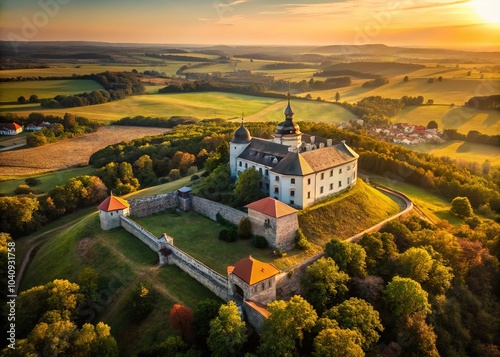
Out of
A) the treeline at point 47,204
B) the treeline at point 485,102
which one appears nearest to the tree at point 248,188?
the treeline at point 47,204

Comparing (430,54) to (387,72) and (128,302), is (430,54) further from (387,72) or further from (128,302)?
(128,302)

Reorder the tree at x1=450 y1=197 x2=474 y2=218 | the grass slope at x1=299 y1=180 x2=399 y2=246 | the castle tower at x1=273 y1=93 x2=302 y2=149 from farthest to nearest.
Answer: the tree at x1=450 y1=197 x2=474 y2=218, the castle tower at x1=273 y1=93 x2=302 y2=149, the grass slope at x1=299 y1=180 x2=399 y2=246

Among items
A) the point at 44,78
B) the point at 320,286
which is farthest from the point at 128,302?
the point at 44,78

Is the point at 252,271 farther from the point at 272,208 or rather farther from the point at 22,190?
the point at 22,190

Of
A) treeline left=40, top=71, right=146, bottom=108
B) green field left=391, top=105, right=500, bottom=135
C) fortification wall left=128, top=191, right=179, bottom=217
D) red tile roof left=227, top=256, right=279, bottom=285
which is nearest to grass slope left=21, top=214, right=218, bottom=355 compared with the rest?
fortification wall left=128, top=191, right=179, bottom=217

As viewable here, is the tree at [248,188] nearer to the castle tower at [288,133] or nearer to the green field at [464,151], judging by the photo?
the castle tower at [288,133]

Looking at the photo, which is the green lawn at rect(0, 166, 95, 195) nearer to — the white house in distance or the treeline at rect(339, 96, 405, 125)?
the white house in distance
